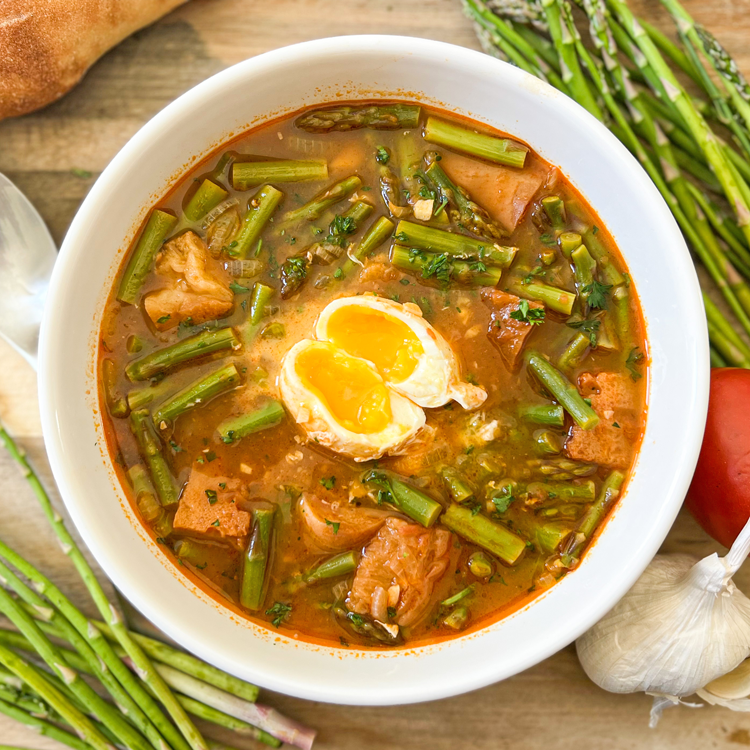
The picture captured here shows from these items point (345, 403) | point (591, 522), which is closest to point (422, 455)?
point (345, 403)

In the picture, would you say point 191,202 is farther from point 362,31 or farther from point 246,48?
point 362,31

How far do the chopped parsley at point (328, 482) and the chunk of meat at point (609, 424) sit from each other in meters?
0.95

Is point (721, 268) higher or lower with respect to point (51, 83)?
lower

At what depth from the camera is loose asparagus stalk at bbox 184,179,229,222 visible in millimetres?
2740

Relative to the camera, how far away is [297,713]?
315 centimetres

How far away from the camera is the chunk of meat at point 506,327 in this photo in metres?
2.75

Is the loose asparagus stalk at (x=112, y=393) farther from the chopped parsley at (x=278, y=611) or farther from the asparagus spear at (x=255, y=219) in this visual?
the chopped parsley at (x=278, y=611)

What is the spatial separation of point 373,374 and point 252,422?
518 mm

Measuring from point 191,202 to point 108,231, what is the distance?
35 cm

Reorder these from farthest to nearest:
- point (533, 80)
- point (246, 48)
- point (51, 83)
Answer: point (246, 48) < point (51, 83) < point (533, 80)

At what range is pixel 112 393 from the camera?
274 centimetres

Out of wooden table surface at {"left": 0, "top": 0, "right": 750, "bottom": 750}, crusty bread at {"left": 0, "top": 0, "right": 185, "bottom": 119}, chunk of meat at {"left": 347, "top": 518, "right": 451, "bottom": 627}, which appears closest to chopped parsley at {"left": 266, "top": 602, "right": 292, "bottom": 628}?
chunk of meat at {"left": 347, "top": 518, "right": 451, "bottom": 627}

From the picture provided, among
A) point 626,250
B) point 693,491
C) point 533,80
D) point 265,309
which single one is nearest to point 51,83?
point 265,309

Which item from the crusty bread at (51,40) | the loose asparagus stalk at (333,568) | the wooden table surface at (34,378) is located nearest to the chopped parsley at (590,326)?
the loose asparagus stalk at (333,568)
